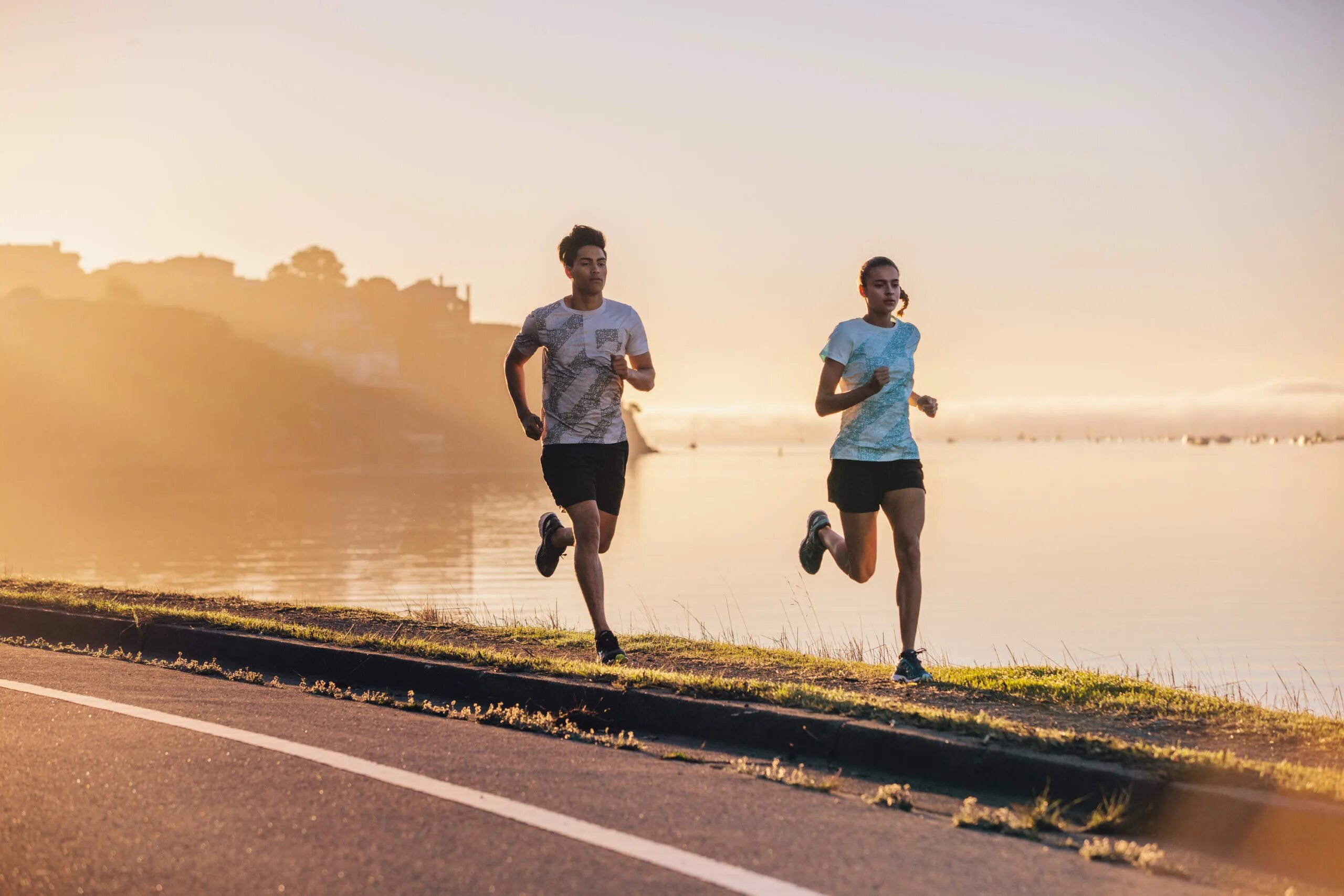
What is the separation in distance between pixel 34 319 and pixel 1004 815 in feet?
632

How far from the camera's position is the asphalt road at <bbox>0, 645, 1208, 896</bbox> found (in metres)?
4.02

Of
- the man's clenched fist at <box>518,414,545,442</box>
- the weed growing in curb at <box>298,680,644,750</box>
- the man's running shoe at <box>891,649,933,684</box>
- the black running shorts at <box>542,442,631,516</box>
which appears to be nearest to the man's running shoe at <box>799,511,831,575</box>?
the man's running shoe at <box>891,649,933,684</box>

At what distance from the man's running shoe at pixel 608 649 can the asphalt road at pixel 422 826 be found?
1.75m

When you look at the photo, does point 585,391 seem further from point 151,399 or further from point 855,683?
point 151,399

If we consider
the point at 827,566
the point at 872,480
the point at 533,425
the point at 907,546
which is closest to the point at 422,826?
the point at 533,425

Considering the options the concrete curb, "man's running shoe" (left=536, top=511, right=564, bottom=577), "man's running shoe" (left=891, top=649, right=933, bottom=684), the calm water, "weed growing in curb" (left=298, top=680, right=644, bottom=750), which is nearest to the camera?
the concrete curb

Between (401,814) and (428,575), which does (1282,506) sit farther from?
(401,814)

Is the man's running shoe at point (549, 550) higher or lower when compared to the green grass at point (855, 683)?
higher

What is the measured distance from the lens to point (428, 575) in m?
33.2

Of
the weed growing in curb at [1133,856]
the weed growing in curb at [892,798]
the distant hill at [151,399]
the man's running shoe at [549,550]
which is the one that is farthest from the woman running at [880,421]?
the distant hill at [151,399]

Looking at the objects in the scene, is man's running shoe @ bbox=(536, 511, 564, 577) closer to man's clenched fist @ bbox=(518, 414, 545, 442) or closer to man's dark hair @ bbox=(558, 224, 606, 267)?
man's clenched fist @ bbox=(518, 414, 545, 442)

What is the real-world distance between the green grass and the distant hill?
167283mm

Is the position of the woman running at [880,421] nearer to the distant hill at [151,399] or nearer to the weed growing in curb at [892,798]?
the weed growing in curb at [892,798]

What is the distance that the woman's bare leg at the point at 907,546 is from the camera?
25.4ft
